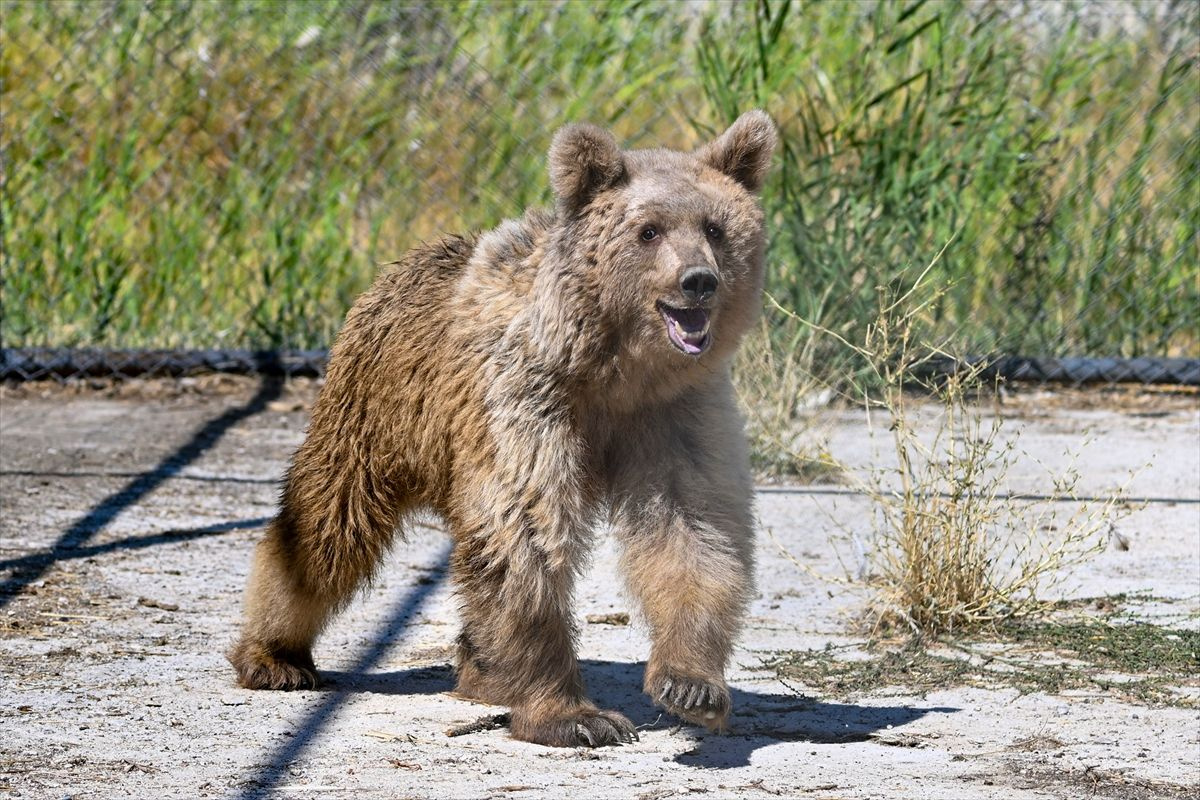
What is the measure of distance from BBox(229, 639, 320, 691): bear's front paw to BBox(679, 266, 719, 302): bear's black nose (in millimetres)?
1645

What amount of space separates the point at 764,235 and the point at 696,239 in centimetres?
28

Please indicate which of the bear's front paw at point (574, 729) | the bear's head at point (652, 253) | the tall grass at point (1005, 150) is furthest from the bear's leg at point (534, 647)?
the tall grass at point (1005, 150)

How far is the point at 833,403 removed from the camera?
8.98 metres

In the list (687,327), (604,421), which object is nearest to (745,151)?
(687,327)

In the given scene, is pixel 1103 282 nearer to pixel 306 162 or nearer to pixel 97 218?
pixel 306 162

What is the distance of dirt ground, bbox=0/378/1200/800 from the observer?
4.00 meters

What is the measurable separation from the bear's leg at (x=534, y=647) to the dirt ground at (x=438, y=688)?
77 millimetres

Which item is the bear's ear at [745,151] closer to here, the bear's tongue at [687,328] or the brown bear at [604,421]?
the brown bear at [604,421]

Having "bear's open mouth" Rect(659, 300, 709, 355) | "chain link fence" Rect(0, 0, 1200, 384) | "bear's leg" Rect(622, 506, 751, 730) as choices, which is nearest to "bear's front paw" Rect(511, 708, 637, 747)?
"bear's leg" Rect(622, 506, 751, 730)

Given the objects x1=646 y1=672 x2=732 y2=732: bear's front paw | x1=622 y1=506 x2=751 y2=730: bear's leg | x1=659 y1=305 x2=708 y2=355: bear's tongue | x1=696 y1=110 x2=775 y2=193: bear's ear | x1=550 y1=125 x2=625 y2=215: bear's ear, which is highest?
x1=696 y1=110 x2=775 y2=193: bear's ear

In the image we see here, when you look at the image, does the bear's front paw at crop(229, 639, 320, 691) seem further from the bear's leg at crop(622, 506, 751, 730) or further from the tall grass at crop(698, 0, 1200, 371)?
the tall grass at crop(698, 0, 1200, 371)

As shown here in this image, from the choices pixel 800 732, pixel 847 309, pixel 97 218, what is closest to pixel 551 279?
pixel 800 732

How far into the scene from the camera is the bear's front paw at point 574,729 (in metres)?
4.26

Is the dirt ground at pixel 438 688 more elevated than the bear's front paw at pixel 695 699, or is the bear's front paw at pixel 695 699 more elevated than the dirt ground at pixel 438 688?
the bear's front paw at pixel 695 699
